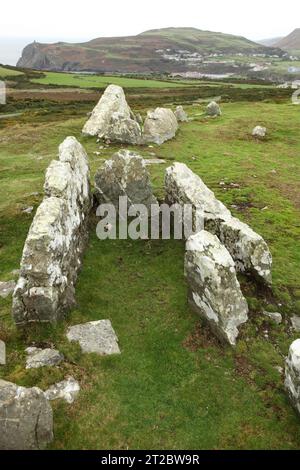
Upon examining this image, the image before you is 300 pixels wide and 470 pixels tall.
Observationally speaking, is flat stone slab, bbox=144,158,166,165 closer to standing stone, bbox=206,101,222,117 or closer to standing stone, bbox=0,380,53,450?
standing stone, bbox=206,101,222,117

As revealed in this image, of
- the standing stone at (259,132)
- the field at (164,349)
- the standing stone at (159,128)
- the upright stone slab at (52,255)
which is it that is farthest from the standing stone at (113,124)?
the upright stone slab at (52,255)

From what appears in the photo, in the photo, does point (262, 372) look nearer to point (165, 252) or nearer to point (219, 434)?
point (219, 434)

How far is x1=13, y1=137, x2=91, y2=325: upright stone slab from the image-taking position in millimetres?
18125

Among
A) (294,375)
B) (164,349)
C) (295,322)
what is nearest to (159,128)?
(295,322)

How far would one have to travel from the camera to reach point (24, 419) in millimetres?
13445

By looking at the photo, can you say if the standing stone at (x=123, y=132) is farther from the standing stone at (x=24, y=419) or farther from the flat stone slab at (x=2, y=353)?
the standing stone at (x=24, y=419)

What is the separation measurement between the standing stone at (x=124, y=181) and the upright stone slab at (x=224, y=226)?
4.83ft

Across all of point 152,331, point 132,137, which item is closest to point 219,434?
point 152,331

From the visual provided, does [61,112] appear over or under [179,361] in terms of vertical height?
over

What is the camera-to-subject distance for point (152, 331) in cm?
1923

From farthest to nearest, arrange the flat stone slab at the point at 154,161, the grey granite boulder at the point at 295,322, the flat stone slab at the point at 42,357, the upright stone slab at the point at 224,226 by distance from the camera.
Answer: the flat stone slab at the point at 154,161 < the upright stone slab at the point at 224,226 < the grey granite boulder at the point at 295,322 < the flat stone slab at the point at 42,357

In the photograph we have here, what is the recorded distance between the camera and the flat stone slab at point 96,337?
58.7 feet

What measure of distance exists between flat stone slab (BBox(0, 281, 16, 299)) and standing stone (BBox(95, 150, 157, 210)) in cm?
879
